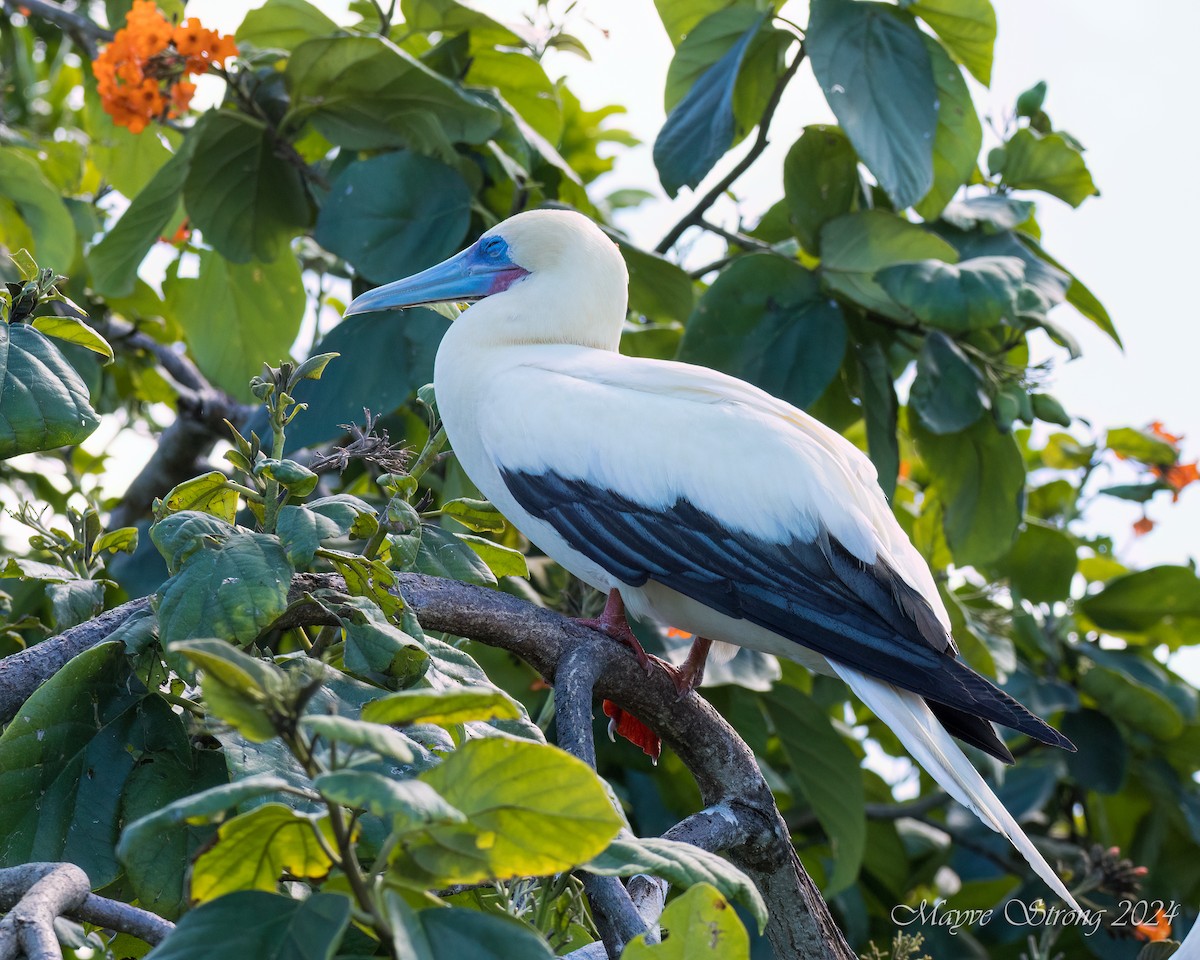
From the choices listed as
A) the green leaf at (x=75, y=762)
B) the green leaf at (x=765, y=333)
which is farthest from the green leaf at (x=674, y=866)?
the green leaf at (x=765, y=333)

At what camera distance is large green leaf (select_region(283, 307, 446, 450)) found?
337 cm

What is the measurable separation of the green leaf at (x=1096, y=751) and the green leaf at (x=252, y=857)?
10.9ft

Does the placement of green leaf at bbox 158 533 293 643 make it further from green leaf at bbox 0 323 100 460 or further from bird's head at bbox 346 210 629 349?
bird's head at bbox 346 210 629 349

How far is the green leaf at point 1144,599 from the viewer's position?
445 centimetres

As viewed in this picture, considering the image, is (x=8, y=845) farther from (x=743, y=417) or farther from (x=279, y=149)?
(x=279, y=149)

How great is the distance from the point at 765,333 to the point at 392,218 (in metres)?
1.04

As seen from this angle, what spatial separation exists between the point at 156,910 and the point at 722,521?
1.16 meters

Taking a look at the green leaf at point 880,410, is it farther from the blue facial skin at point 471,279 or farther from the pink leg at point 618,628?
the pink leg at point 618,628

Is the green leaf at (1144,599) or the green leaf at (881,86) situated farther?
the green leaf at (1144,599)

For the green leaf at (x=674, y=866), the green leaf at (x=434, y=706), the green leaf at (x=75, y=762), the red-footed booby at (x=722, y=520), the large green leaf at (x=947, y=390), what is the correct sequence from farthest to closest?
1. the large green leaf at (x=947, y=390)
2. the red-footed booby at (x=722, y=520)
3. the green leaf at (x=75, y=762)
4. the green leaf at (x=674, y=866)
5. the green leaf at (x=434, y=706)

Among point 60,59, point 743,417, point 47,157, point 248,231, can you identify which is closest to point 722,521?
point 743,417

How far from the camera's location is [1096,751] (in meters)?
4.18

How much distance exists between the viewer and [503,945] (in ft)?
3.77

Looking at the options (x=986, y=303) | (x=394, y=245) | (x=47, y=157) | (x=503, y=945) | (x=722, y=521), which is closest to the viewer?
(x=503, y=945)
